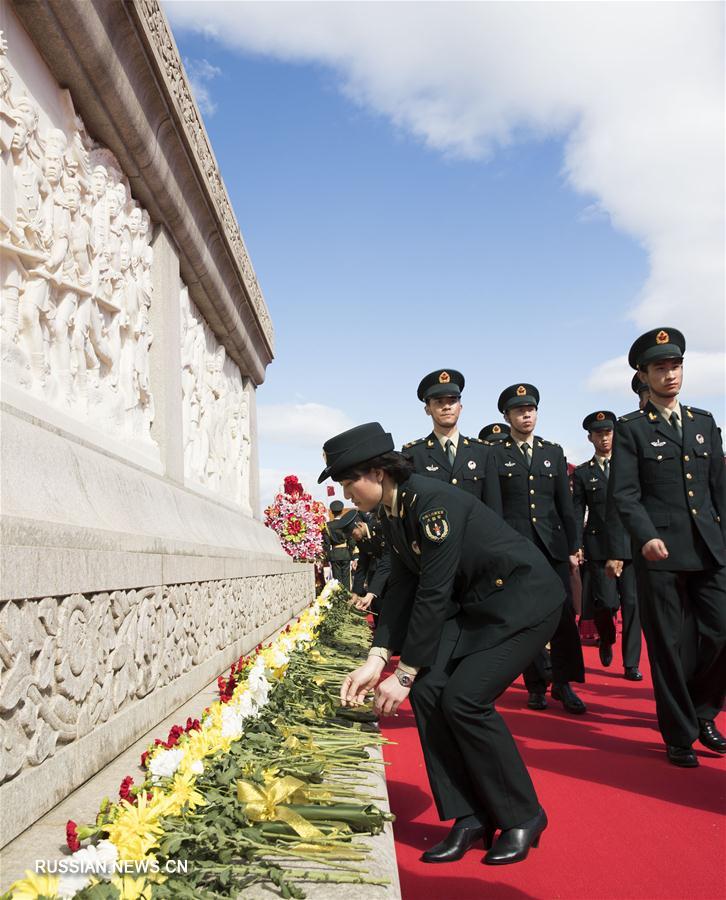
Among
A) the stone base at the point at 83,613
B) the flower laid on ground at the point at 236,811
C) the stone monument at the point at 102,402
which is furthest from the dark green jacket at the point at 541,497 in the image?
the flower laid on ground at the point at 236,811

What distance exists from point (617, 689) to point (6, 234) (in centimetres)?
558

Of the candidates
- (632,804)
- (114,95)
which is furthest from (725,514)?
(114,95)

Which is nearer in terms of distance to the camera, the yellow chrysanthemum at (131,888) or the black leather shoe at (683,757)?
the yellow chrysanthemum at (131,888)

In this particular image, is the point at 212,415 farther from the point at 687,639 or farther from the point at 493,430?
the point at 687,639

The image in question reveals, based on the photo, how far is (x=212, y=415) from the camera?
Answer: 28.8 feet

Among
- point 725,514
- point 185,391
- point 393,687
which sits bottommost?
point 393,687

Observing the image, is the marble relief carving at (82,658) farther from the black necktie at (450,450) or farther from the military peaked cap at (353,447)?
the black necktie at (450,450)

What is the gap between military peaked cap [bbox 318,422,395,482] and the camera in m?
3.01

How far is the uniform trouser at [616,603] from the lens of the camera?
7410mm

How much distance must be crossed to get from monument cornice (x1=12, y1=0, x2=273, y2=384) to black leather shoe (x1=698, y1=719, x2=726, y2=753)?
16.1 ft

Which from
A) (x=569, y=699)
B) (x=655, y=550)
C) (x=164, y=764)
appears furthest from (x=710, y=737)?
(x=164, y=764)

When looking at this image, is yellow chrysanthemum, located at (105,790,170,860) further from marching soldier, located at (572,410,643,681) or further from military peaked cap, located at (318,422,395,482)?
marching soldier, located at (572,410,643,681)

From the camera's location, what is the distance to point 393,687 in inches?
116

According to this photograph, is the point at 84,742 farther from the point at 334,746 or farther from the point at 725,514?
the point at 725,514
